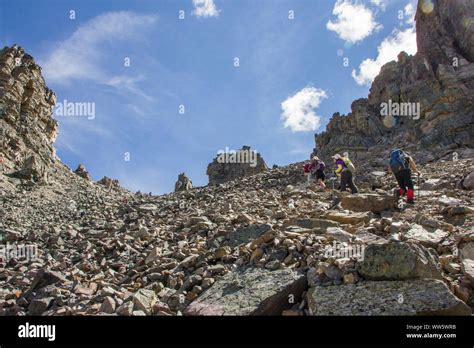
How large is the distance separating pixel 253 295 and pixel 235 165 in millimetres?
67334

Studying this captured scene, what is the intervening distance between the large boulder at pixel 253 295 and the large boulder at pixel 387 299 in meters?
0.40

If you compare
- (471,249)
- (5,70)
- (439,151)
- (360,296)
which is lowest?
(360,296)

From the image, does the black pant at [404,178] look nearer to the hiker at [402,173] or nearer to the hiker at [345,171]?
the hiker at [402,173]

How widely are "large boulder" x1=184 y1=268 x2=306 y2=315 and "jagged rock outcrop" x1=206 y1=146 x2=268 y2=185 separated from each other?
57678 millimetres

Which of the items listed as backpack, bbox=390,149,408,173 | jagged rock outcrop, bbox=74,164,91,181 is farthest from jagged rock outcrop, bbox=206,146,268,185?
backpack, bbox=390,149,408,173

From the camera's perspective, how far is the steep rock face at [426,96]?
39.8 meters

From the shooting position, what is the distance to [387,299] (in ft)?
17.5

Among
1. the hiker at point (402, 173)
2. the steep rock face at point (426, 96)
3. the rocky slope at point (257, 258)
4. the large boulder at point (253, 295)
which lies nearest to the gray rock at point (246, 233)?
the rocky slope at point (257, 258)

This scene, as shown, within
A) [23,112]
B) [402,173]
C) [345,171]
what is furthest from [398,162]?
[23,112]

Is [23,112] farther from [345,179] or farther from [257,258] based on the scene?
[257,258]
